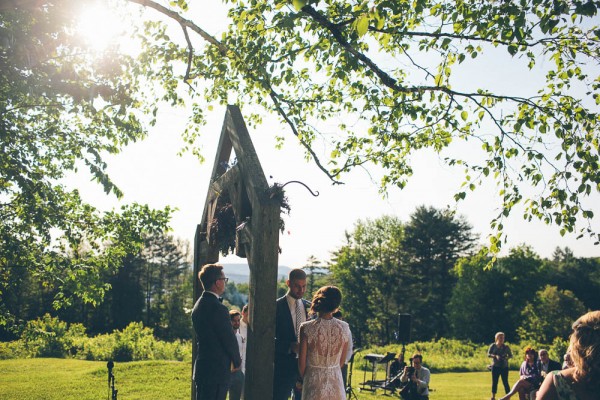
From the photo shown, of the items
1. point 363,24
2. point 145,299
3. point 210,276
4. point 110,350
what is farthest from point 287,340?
point 145,299

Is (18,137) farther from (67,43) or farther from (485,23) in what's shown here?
(485,23)

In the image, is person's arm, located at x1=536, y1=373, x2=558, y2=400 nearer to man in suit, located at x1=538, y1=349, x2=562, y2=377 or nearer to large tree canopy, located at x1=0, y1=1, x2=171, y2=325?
large tree canopy, located at x1=0, y1=1, x2=171, y2=325

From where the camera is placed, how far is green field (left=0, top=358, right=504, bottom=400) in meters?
14.2

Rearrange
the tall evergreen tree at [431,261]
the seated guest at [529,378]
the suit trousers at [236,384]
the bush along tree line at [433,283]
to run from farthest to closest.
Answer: the tall evergreen tree at [431,261] < the bush along tree line at [433,283] < the seated guest at [529,378] < the suit trousers at [236,384]

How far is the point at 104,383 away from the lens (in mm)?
15977

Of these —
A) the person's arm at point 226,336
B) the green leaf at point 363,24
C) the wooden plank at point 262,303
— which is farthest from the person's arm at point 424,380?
the green leaf at point 363,24

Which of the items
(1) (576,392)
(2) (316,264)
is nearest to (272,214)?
(1) (576,392)

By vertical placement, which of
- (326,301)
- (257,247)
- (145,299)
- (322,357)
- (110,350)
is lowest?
(110,350)

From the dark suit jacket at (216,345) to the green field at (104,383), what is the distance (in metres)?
9.20

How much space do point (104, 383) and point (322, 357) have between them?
13.1 meters

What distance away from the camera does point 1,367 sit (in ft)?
66.8

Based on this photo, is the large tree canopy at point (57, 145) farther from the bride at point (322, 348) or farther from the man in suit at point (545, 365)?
the man in suit at point (545, 365)

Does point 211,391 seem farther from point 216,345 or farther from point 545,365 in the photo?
point 545,365

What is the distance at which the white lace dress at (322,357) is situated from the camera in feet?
16.6
